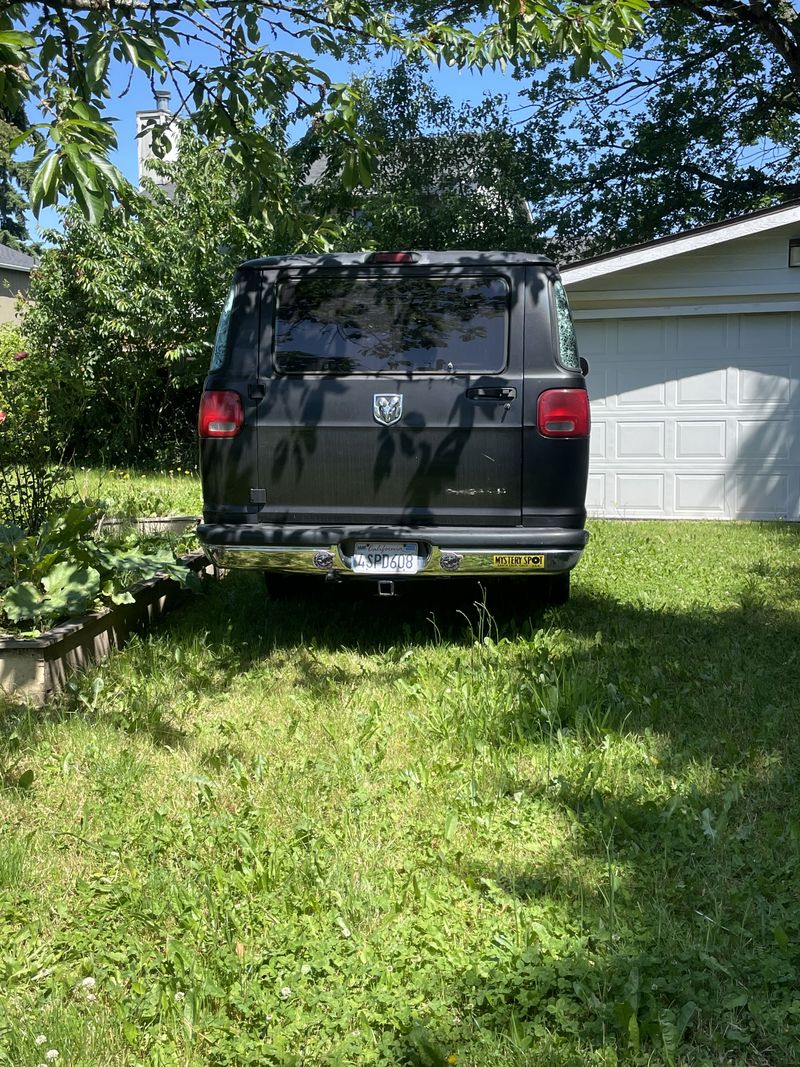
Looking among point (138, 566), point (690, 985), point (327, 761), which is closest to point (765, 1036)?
point (690, 985)

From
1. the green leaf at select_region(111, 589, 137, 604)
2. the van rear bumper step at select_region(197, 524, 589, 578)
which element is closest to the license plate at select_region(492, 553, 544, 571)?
the van rear bumper step at select_region(197, 524, 589, 578)

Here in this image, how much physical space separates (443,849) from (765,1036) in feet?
3.63

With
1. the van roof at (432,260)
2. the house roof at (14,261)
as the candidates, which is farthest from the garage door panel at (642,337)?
the house roof at (14,261)

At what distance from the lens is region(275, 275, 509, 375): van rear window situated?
17.1 feet

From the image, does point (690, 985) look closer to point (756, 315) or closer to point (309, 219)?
point (309, 219)

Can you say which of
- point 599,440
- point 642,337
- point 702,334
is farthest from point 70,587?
point 702,334

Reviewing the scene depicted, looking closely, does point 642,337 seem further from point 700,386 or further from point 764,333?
point 764,333

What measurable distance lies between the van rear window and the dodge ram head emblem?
155 millimetres

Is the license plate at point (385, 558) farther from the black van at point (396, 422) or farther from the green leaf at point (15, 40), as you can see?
the green leaf at point (15, 40)

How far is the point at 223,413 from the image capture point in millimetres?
5219

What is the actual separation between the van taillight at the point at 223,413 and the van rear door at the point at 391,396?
12 centimetres

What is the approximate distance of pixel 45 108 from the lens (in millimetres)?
4020

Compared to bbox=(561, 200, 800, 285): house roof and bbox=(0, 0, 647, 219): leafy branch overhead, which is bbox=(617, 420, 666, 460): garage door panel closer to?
bbox=(561, 200, 800, 285): house roof

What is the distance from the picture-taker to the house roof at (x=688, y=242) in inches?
458
